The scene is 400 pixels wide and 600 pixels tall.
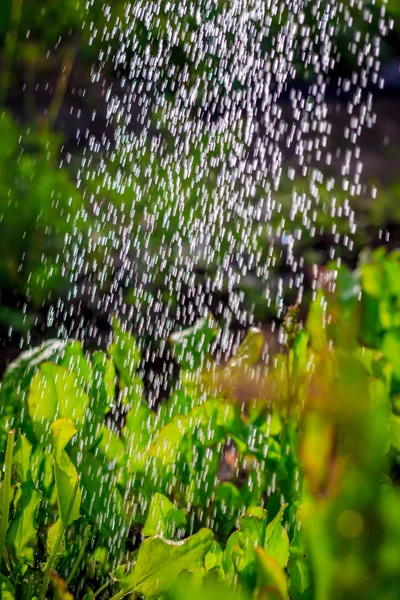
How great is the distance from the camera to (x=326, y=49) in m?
3.97

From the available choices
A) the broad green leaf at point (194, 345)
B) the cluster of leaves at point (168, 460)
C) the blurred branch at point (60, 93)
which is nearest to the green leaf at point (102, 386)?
the cluster of leaves at point (168, 460)

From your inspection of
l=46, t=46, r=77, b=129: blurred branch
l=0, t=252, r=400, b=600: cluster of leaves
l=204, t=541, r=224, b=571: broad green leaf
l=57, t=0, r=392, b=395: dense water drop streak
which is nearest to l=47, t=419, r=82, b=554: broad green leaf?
l=0, t=252, r=400, b=600: cluster of leaves

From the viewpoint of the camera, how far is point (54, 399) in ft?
1.89

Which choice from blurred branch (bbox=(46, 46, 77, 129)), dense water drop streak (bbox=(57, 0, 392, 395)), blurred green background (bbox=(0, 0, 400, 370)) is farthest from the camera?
dense water drop streak (bbox=(57, 0, 392, 395))

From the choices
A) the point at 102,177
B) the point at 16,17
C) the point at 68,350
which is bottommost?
the point at 68,350

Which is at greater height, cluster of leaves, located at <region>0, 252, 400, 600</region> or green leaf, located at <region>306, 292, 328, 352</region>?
green leaf, located at <region>306, 292, 328, 352</region>

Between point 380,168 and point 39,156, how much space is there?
1.74 meters

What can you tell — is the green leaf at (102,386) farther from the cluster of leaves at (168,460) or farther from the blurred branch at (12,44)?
the blurred branch at (12,44)

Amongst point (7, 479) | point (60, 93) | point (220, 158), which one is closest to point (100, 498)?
point (7, 479)

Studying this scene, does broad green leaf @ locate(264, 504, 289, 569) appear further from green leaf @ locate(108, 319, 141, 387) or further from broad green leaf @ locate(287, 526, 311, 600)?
green leaf @ locate(108, 319, 141, 387)

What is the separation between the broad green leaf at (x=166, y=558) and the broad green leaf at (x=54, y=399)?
7.3 inches

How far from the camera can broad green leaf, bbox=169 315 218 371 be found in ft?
2.34

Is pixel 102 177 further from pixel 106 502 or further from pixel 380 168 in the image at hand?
pixel 106 502

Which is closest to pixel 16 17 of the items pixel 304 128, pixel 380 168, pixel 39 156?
pixel 39 156
